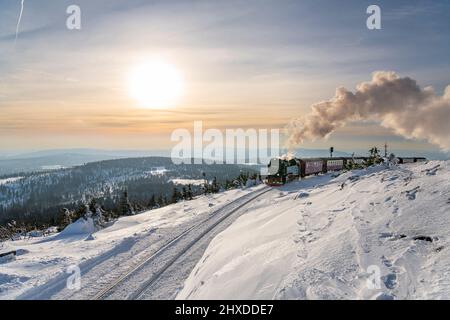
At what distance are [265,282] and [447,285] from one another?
13.7 ft

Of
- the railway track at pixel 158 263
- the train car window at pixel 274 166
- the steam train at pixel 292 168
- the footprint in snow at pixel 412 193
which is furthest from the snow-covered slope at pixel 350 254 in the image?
the train car window at pixel 274 166

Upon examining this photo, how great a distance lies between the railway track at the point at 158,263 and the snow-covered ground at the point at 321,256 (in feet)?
2.10

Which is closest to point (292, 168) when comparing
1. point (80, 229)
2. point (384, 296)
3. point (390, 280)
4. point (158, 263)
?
point (80, 229)

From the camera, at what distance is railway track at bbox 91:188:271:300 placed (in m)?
11.3

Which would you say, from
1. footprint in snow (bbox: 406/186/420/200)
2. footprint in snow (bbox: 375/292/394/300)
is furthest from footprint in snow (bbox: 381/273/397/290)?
footprint in snow (bbox: 406/186/420/200)

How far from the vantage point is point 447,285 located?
22.6 ft

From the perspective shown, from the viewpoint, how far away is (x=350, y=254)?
30.9ft

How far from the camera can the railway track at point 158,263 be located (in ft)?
37.1

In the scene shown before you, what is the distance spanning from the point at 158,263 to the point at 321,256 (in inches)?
302

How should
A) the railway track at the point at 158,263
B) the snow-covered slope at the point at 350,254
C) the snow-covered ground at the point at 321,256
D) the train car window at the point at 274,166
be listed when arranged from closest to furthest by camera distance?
the snow-covered slope at the point at 350,254, the snow-covered ground at the point at 321,256, the railway track at the point at 158,263, the train car window at the point at 274,166

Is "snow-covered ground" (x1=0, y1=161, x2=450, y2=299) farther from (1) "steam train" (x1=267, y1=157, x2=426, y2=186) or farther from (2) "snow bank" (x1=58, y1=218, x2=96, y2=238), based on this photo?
(1) "steam train" (x1=267, y1=157, x2=426, y2=186)

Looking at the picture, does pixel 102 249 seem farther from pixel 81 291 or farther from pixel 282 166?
pixel 282 166

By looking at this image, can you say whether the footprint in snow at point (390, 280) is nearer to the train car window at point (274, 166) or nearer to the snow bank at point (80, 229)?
the snow bank at point (80, 229)
